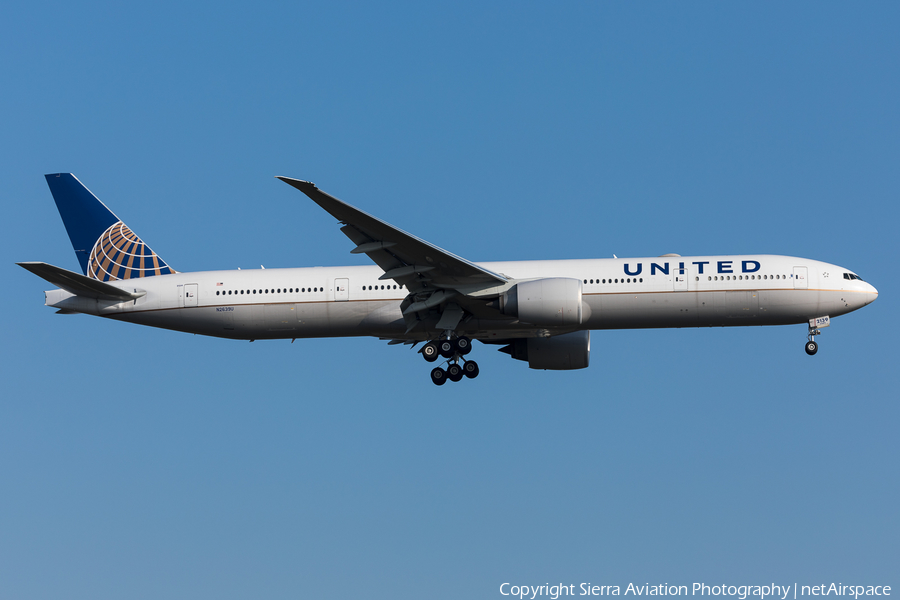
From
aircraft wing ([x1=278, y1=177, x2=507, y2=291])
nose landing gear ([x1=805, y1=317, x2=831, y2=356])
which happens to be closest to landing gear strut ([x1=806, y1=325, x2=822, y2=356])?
nose landing gear ([x1=805, y1=317, x2=831, y2=356])

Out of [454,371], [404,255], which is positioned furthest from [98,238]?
[454,371]

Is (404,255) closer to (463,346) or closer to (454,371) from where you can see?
(463,346)

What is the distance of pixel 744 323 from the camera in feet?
102

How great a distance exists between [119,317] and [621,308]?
1721 centimetres

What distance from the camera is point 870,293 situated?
31.4 metres

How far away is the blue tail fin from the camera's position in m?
34.5

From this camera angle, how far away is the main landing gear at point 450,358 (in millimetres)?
31391

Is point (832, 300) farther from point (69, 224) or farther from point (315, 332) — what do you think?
point (69, 224)

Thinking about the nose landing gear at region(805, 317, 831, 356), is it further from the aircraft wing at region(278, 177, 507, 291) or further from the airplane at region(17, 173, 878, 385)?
the aircraft wing at region(278, 177, 507, 291)

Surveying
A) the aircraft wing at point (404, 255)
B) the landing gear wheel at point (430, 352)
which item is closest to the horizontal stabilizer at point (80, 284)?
the aircraft wing at point (404, 255)

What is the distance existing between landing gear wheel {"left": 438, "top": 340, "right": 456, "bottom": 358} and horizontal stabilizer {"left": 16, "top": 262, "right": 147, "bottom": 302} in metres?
10.7

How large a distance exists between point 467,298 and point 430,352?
2.59m

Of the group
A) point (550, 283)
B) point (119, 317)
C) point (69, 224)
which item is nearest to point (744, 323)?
point (550, 283)

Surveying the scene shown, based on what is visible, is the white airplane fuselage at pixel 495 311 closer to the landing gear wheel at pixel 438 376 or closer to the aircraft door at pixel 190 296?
the aircraft door at pixel 190 296
